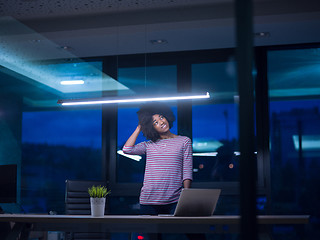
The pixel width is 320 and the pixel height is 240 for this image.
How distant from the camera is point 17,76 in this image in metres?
6.51

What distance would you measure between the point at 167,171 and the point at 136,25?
190cm

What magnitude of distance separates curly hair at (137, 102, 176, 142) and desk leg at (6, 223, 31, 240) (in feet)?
5.84

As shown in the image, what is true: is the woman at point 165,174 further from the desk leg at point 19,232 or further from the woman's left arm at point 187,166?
the desk leg at point 19,232

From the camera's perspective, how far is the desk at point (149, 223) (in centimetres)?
249

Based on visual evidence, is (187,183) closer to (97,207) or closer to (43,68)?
(97,207)

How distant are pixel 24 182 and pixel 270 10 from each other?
4211 mm

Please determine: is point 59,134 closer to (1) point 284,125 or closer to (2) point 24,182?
(2) point 24,182

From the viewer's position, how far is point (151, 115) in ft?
14.5

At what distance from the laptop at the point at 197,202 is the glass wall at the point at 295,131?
2.95 meters

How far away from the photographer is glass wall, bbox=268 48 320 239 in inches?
219

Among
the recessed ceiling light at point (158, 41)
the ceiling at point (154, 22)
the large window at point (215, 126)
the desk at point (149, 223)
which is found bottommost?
the desk at point (149, 223)

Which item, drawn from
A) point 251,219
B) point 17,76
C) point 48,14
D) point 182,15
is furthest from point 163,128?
point 251,219

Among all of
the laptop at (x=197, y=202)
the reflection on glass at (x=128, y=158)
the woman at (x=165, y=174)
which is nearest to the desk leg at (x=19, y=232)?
the laptop at (x=197, y=202)

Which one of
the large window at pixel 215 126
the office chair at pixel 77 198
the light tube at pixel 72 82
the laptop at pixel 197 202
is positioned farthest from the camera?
the light tube at pixel 72 82
